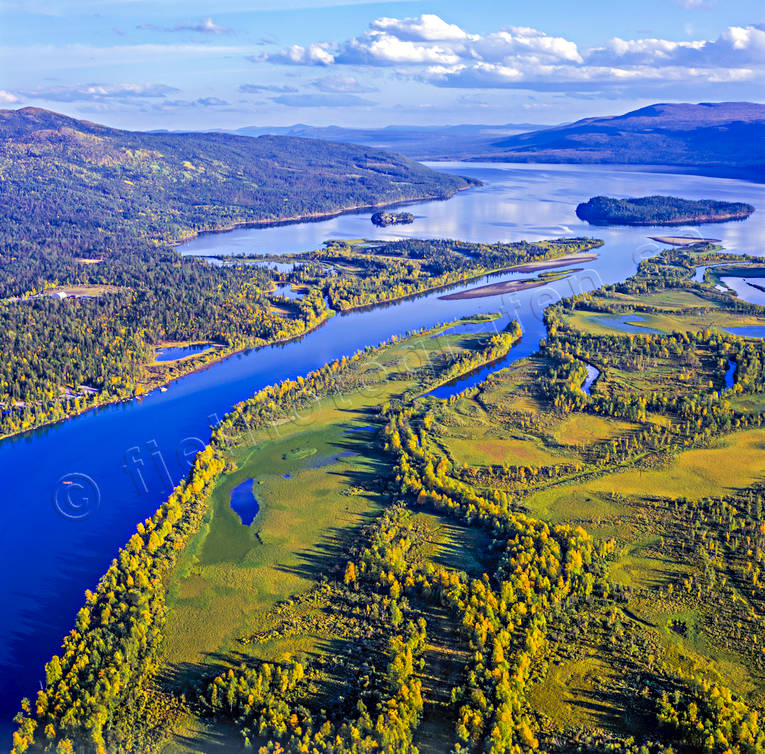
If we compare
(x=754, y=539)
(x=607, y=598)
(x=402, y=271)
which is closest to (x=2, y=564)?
(x=607, y=598)

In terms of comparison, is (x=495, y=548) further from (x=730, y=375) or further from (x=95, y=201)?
(x=95, y=201)

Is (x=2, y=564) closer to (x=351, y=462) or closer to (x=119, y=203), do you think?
(x=351, y=462)

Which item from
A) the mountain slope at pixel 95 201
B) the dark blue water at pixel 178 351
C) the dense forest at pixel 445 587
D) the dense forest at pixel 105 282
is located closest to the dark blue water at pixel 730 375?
the dense forest at pixel 445 587

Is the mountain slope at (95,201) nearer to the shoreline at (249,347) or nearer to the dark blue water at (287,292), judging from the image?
the dark blue water at (287,292)

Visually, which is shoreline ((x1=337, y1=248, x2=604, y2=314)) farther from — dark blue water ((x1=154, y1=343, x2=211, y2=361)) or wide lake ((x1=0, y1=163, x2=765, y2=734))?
dark blue water ((x1=154, y1=343, x2=211, y2=361))

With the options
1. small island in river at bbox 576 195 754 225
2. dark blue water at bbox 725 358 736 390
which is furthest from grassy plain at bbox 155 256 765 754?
small island in river at bbox 576 195 754 225

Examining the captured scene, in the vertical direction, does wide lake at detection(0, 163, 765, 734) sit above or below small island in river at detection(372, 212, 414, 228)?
below

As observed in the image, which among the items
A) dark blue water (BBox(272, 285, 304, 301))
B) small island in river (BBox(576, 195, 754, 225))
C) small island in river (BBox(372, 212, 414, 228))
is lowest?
dark blue water (BBox(272, 285, 304, 301))
